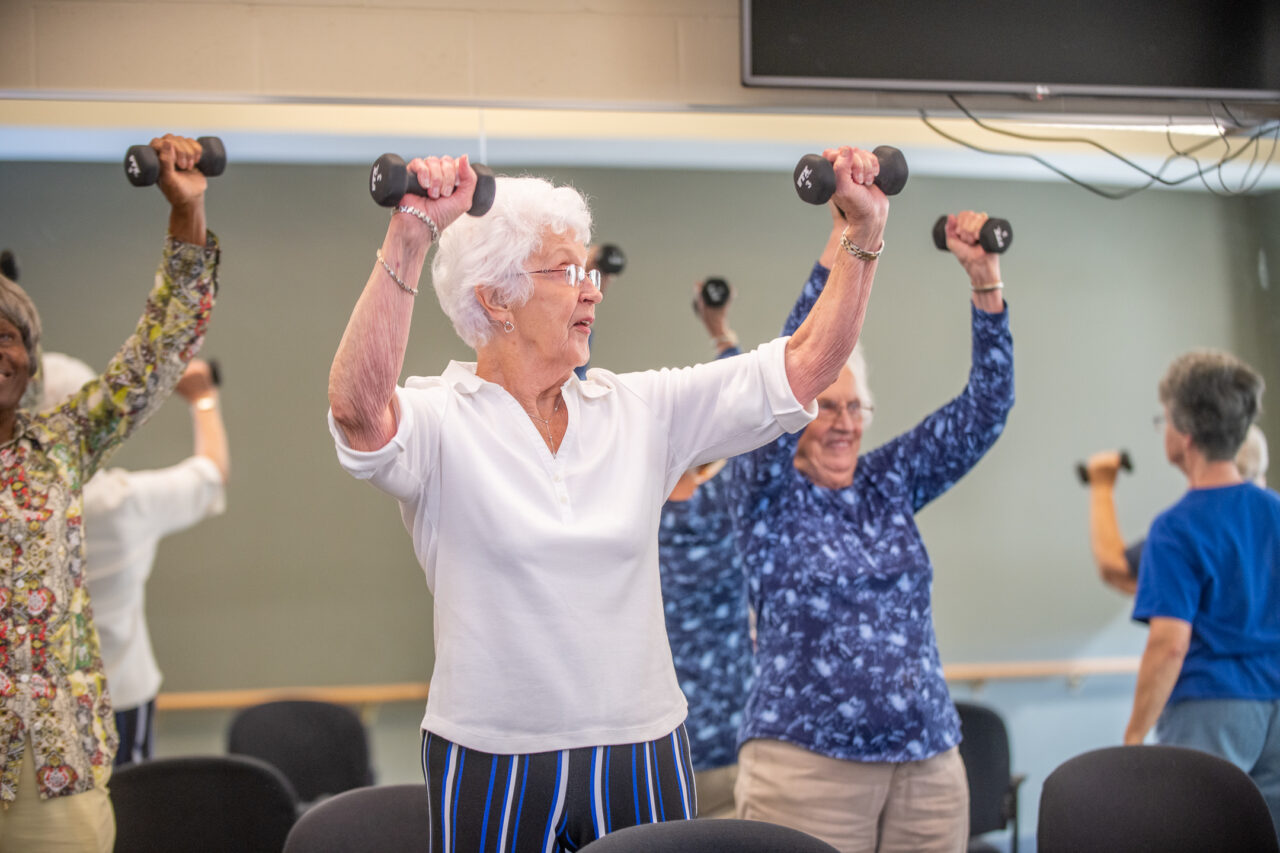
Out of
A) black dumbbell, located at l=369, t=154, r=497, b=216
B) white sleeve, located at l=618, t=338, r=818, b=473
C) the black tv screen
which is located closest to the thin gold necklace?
white sleeve, located at l=618, t=338, r=818, b=473

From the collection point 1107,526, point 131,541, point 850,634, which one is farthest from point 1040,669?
point 131,541

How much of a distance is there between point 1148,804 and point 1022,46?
5.49ft

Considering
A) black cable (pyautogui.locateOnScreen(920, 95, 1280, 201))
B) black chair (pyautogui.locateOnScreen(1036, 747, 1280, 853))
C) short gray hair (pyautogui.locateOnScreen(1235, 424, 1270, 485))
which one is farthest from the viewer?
short gray hair (pyautogui.locateOnScreen(1235, 424, 1270, 485))

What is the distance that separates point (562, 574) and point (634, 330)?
1610mm

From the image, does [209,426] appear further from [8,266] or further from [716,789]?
[716,789]

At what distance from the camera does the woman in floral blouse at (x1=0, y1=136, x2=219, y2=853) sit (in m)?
1.74

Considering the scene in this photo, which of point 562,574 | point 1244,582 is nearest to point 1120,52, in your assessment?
point 1244,582

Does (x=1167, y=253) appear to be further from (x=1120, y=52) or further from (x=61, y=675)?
(x=61, y=675)

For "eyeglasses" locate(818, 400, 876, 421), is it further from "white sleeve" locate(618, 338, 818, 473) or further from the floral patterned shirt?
the floral patterned shirt

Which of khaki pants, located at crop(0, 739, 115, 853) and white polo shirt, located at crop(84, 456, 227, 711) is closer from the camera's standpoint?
khaki pants, located at crop(0, 739, 115, 853)

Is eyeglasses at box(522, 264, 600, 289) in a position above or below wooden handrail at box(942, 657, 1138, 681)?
above

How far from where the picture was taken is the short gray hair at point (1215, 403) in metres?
2.60

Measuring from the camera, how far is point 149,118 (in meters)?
2.61

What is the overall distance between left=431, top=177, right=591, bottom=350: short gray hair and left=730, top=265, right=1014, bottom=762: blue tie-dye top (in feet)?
2.20
